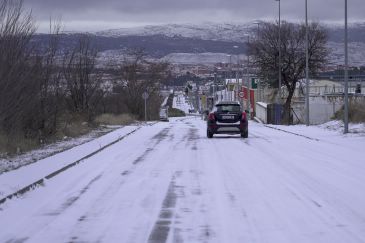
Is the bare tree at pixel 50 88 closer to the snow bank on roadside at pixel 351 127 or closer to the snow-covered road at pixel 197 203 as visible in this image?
the snow-covered road at pixel 197 203

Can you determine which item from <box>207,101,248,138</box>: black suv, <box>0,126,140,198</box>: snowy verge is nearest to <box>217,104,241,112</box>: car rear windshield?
<box>207,101,248,138</box>: black suv

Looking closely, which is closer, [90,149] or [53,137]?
[90,149]

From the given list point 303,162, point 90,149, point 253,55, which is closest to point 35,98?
point 90,149

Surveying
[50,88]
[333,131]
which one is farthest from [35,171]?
[333,131]

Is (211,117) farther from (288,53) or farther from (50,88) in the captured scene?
(288,53)

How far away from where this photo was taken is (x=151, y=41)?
501 ft

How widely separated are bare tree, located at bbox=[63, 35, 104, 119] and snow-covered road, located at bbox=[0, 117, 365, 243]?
844 inches

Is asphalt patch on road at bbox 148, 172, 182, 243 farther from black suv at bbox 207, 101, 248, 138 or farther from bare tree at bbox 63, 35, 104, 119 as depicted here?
bare tree at bbox 63, 35, 104, 119

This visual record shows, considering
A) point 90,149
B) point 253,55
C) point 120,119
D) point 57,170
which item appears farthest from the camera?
point 253,55

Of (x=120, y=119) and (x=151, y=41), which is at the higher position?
(x=151, y=41)

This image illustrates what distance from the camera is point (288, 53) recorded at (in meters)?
61.7

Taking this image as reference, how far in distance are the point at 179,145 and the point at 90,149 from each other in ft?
13.8

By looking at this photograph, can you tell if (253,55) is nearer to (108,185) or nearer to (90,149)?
(90,149)

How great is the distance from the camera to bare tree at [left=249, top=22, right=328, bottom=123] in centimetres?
6166
